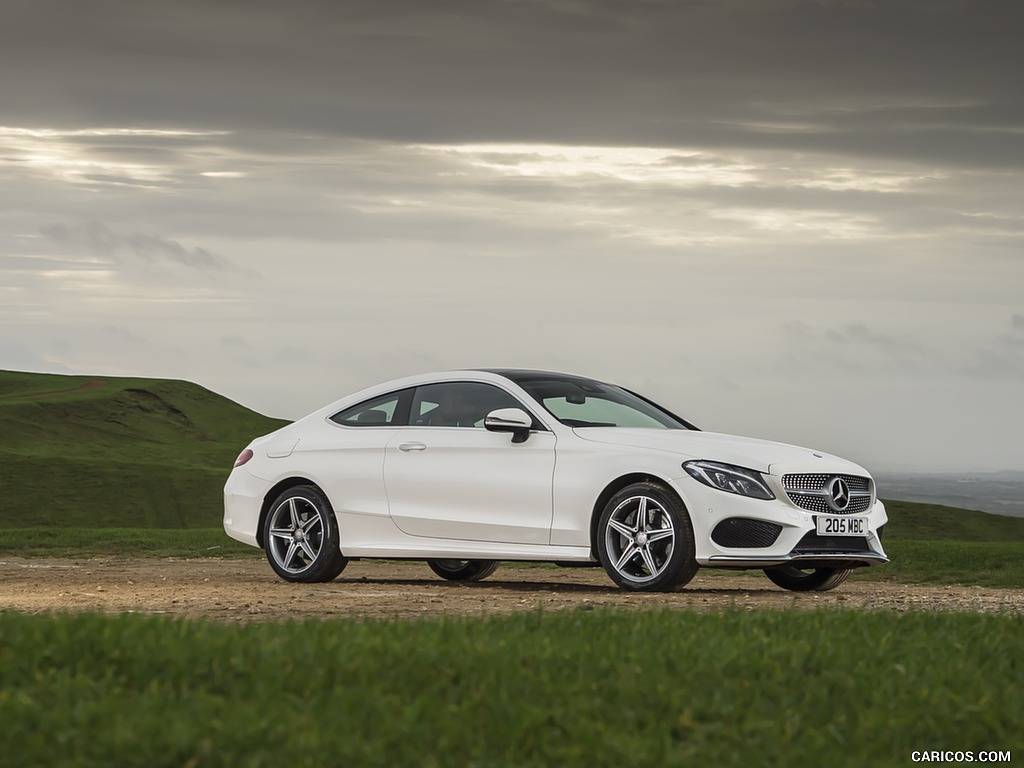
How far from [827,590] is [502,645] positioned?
6423 millimetres

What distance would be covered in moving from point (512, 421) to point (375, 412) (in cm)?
177

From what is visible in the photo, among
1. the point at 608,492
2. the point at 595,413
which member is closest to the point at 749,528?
the point at 608,492

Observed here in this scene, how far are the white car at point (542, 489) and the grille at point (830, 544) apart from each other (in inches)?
0.5

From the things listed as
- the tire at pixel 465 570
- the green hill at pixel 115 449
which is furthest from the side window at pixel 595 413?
the green hill at pixel 115 449

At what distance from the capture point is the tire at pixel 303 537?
11.8m

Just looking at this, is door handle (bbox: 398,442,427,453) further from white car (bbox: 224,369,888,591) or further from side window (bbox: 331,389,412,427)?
side window (bbox: 331,389,412,427)

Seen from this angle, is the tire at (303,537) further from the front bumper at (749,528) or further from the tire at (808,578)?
the tire at (808,578)

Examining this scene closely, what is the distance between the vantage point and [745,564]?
9906 mm

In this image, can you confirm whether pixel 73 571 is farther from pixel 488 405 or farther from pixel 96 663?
pixel 96 663

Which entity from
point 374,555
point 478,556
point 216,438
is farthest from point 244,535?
point 216,438

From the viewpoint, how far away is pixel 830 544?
10.3 meters

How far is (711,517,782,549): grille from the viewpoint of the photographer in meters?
9.84

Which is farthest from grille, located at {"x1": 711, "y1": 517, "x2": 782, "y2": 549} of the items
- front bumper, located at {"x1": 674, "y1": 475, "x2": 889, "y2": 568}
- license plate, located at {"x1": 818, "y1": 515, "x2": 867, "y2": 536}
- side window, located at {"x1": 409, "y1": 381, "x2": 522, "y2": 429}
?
side window, located at {"x1": 409, "y1": 381, "x2": 522, "y2": 429}

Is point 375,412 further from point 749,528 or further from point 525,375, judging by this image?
point 749,528
